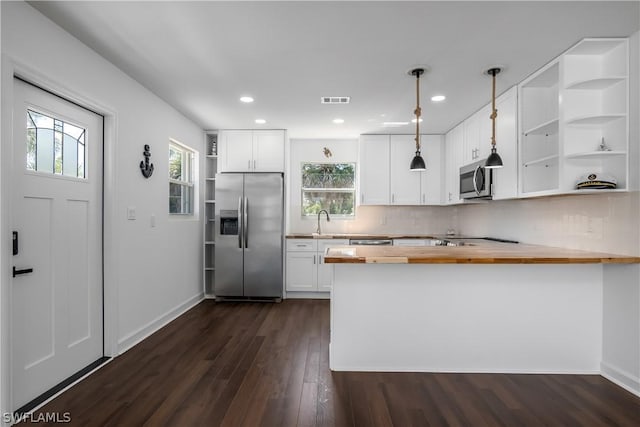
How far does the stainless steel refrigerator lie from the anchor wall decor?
1.35 meters

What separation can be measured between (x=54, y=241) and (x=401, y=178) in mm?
4081

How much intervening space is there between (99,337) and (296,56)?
8.85 feet

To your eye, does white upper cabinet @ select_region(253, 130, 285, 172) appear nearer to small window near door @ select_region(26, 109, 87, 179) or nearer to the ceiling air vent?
the ceiling air vent

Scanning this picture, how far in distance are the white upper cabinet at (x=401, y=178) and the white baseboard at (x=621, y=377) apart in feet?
9.48

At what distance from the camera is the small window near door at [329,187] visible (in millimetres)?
5449

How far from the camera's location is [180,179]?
4.30 m

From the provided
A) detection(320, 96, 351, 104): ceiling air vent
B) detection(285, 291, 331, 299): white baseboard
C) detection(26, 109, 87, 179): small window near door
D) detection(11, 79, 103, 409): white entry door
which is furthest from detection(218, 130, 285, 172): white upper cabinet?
detection(26, 109, 87, 179): small window near door

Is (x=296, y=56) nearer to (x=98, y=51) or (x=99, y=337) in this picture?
(x=98, y=51)

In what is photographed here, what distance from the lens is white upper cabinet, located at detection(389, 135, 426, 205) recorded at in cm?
498

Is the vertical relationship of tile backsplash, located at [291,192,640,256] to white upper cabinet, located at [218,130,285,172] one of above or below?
below

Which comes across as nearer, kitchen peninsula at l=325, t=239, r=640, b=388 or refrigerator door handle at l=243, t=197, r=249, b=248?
kitchen peninsula at l=325, t=239, r=640, b=388

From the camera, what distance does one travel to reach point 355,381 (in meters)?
2.41

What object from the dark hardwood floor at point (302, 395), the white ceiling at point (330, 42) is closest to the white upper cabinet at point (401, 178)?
the white ceiling at point (330, 42)

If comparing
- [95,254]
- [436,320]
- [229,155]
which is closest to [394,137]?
[229,155]
